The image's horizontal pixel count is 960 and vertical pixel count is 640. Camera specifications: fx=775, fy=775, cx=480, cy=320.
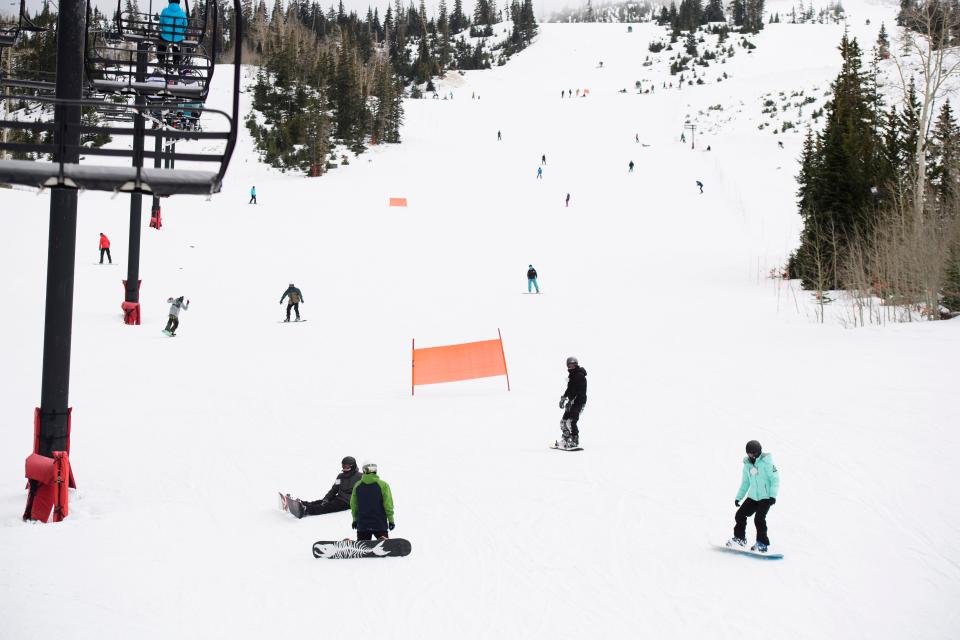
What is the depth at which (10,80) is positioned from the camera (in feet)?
18.7

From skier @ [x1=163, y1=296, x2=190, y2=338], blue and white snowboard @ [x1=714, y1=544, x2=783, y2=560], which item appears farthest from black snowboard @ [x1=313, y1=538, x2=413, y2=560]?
skier @ [x1=163, y1=296, x2=190, y2=338]

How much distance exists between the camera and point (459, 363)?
16.4m

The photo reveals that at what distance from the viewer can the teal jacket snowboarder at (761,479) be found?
25.5 ft

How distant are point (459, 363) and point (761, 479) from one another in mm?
9207

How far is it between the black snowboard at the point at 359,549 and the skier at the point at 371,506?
0.35ft

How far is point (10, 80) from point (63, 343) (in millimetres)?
3933

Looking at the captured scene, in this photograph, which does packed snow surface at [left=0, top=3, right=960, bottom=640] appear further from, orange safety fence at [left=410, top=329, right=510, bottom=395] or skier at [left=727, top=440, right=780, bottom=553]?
orange safety fence at [left=410, top=329, right=510, bottom=395]

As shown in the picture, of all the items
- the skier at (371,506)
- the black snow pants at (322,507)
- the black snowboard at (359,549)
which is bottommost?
the black snow pants at (322,507)

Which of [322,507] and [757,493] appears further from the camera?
[322,507]

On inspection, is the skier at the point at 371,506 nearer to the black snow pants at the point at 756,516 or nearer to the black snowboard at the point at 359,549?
the black snowboard at the point at 359,549

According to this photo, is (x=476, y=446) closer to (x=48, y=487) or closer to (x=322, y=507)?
(x=322, y=507)

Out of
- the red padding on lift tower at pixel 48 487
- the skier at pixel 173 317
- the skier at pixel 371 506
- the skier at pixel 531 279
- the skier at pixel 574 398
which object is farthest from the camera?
the skier at pixel 531 279

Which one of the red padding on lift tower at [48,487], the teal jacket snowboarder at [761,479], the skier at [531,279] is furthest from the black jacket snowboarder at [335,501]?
the skier at [531,279]

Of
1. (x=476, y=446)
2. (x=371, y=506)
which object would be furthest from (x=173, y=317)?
(x=371, y=506)
